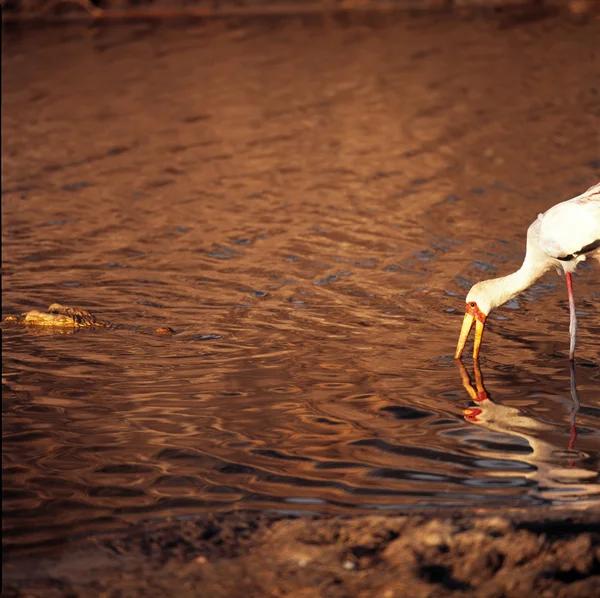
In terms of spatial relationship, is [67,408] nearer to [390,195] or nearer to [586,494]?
[586,494]

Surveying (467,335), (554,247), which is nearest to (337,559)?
(467,335)

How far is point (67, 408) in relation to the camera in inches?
270

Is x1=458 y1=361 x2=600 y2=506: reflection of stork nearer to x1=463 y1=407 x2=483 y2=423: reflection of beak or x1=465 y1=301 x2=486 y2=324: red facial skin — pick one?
x1=463 y1=407 x2=483 y2=423: reflection of beak

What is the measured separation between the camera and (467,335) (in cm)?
768

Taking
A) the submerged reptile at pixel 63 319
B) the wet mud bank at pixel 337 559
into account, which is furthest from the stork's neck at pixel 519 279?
the wet mud bank at pixel 337 559

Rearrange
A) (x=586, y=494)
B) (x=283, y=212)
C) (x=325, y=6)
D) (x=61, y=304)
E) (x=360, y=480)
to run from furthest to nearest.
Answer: (x=325, y=6) < (x=283, y=212) < (x=61, y=304) < (x=360, y=480) < (x=586, y=494)

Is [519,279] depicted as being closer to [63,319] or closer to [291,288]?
[291,288]

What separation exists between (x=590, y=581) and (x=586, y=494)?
3.82 feet

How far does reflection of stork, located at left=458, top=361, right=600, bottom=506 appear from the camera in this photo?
5.41 meters

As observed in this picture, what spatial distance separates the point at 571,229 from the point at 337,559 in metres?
4.08

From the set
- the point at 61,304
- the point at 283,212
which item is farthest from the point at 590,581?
the point at 283,212

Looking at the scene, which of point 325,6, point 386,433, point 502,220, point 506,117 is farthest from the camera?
point 325,6

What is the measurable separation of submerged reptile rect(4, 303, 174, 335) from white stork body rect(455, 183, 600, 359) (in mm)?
2294

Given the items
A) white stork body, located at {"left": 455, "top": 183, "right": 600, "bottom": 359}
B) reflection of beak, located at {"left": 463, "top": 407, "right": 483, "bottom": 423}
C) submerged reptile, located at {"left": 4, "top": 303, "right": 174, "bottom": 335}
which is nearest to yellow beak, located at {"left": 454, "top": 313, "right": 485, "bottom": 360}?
white stork body, located at {"left": 455, "top": 183, "right": 600, "bottom": 359}
